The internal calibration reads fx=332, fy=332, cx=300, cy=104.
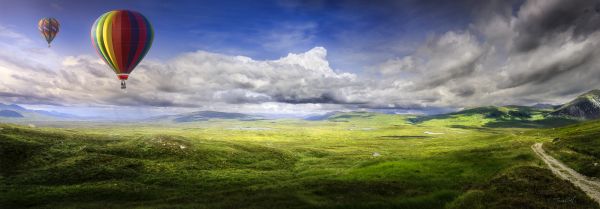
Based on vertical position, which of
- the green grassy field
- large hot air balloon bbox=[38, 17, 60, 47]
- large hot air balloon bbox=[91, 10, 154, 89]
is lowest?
the green grassy field

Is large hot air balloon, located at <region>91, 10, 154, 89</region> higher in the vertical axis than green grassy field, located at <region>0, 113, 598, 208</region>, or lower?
higher

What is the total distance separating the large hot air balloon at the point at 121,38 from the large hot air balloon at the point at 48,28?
44.0 m

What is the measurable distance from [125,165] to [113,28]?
28.8m

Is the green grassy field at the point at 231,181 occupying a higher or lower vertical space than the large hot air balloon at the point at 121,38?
lower

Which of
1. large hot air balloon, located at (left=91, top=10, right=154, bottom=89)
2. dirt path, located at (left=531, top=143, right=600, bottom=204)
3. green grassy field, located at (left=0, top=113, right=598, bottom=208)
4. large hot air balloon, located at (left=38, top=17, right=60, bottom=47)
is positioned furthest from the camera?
large hot air balloon, located at (left=38, top=17, right=60, bottom=47)

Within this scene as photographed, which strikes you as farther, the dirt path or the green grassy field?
the green grassy field

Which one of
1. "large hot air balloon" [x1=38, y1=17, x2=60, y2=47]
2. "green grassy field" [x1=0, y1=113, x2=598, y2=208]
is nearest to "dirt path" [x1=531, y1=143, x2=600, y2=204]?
"green grassy field" [x1=0, y1=113, x2=598, y2=208]

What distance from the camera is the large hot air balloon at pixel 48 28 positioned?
101938 millimetres

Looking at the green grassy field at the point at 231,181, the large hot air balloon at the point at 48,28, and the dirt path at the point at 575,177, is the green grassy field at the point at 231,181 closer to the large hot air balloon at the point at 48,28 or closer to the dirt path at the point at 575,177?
the dirt path at the point at 575,177

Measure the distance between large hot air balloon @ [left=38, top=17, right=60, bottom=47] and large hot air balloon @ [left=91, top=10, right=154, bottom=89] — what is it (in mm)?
44046

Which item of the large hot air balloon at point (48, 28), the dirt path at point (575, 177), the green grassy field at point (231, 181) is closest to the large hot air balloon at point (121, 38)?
the green grassy field at point (231, 181)

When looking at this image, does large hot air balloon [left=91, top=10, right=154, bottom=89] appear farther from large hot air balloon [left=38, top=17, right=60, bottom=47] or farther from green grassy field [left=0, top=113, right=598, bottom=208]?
Answer: large hot air balloon [left=38, top=17, right=60, bottom=47]

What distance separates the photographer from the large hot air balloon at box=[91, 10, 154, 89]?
7038 cm

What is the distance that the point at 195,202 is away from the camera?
4112 cm
